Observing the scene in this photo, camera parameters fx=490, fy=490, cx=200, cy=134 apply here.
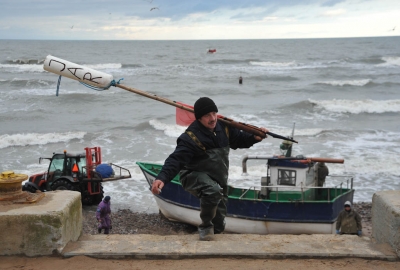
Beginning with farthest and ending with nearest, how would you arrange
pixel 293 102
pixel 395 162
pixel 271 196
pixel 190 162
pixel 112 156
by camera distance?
pixel 293 102, pixel 112 156, pixel 395 162, pixel 271 196, pixel 190 162

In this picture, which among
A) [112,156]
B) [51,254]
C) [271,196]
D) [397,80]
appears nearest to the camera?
[51,254]

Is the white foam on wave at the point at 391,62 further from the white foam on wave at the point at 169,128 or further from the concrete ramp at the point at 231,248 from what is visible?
the concrete ramp at the point at 231,248

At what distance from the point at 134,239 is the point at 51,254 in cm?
81

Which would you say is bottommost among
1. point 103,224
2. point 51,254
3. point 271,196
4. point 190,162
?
point 103,224

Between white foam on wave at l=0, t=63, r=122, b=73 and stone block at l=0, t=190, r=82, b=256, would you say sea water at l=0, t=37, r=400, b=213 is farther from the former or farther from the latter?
stone block at l=0, t=190, r=82, b=256

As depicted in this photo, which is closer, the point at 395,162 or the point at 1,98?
the point at 395,162

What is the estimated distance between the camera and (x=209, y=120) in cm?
455

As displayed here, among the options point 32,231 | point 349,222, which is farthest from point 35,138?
point 32,231

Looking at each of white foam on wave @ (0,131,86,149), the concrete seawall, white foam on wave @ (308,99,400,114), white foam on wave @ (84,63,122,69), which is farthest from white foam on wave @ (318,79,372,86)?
the concrete seawall

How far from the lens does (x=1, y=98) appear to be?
122 feet

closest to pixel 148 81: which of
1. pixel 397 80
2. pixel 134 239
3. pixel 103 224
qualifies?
pixel 397 80

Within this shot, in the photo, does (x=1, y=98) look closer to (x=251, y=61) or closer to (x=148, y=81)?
(x=148, y=81)

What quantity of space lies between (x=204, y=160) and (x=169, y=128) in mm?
22081

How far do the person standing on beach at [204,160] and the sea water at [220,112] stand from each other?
1038cm
